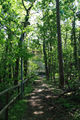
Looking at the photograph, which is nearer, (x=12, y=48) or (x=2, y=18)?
(x=2, y=18)

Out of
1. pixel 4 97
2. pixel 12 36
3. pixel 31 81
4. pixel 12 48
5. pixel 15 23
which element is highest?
pixel 15 23

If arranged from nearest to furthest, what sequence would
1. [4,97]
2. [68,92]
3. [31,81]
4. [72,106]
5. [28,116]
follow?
1. [4,97]
2. [28,116]
3. [72,106]
4. [68,92]
5. [31,81]

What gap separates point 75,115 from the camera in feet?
16.5

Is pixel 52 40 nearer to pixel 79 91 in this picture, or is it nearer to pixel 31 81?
pixel 31 81

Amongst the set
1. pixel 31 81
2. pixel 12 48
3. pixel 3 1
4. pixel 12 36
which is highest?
pixel 3 1

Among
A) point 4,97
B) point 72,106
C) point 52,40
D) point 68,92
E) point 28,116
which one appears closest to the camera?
point 4,97

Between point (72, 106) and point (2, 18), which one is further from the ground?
point (2, 18)

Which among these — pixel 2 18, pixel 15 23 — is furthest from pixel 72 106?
pixel 2 18

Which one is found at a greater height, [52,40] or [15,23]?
[52,40]

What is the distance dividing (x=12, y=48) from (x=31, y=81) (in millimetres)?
13873

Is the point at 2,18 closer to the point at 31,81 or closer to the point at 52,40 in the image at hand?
the point at 52,40

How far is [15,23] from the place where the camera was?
561 cm

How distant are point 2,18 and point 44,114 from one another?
14.9ft

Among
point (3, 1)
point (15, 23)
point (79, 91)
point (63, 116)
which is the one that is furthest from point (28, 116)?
point (3, 1)
